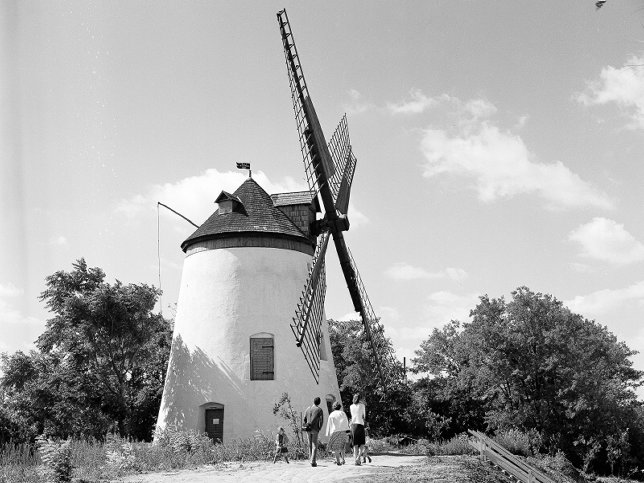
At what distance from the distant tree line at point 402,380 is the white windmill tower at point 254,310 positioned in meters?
2.89

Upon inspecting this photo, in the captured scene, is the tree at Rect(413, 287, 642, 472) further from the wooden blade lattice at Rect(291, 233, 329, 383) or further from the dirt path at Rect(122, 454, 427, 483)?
the dirt path at Rect(122, 454, 427, 483)

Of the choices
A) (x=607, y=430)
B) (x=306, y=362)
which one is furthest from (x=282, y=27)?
(x=607, y=430)

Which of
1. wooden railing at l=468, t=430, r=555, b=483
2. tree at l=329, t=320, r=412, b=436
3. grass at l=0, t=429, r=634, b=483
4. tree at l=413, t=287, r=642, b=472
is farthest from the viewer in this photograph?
tree at l=413, t=287, r=642, b=472

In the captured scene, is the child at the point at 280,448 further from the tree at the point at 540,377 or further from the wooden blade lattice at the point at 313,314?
the tree at the point at 540,377

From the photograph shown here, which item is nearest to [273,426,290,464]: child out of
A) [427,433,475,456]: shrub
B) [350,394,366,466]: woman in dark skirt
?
[350,394,366,466]: woman in dark skirt

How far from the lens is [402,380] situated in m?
30.1

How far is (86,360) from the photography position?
83.6 ft

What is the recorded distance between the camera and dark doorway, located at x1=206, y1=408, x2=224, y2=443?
22203mm

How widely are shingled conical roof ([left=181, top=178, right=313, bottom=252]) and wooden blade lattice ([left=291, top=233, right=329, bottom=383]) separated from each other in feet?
4.67

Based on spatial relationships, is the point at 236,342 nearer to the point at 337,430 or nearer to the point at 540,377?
the point at 337,430

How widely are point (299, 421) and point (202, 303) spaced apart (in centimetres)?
557

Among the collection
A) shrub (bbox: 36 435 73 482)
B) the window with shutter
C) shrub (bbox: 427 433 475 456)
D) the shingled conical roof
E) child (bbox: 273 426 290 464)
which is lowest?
shrub (bbox: 427 433 475 456)

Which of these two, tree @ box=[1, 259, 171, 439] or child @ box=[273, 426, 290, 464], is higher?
tree @ box=[1, 259, 171, 439]

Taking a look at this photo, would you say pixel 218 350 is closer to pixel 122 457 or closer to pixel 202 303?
pixel 202 303
